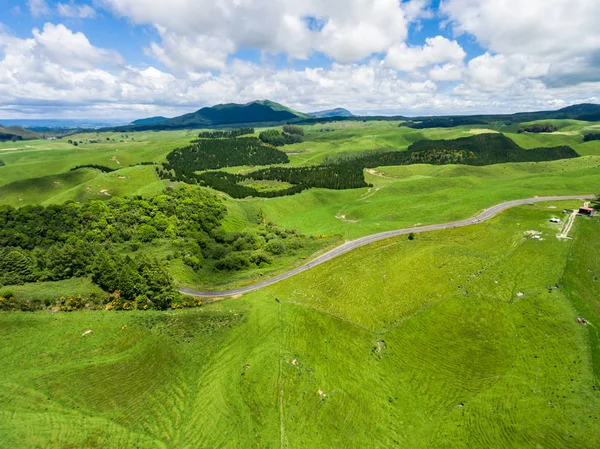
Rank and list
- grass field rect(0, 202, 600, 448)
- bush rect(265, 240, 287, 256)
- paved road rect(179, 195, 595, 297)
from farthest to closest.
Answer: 1. bush rect(265, 240, 287, 256)
2. paved road rect(179, 195, 595, 297)
3. grass field rect(0, 202, 600, 448)

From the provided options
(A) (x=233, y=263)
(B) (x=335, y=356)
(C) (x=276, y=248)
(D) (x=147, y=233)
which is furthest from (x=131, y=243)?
(B) (x=335, y=356)

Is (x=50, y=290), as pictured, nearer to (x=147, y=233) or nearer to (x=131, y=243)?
(x=131, y=243)

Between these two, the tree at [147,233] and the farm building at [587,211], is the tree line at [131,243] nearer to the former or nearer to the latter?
the tree at [147,233]

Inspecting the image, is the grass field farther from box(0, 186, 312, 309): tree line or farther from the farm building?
the farm building

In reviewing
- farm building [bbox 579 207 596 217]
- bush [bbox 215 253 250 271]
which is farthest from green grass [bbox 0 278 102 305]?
farm building [bbox 579 207 596 217]

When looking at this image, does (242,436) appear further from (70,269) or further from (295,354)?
(70,269)

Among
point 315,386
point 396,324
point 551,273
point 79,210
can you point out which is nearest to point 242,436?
point 315,386
